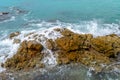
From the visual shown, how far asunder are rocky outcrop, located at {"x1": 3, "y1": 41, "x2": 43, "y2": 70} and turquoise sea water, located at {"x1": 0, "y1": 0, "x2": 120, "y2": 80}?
1338 millimetres

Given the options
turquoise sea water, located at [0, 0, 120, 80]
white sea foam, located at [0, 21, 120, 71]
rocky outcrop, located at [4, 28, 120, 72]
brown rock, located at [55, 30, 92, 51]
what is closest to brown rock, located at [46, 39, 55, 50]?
rocky outcrop, located at [4, 28, 120, 72]

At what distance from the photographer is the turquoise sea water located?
32.8 meters

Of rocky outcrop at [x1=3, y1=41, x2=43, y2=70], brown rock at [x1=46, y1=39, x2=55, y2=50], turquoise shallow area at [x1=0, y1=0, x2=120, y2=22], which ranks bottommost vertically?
rocky outcrop at [x1=3, y1=41, x2=43, y2=70]

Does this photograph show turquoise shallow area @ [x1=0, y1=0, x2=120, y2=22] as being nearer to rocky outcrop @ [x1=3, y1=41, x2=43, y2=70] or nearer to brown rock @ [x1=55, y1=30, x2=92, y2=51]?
brown rock @ [x1=55, y1=30, x2=92, y2=51]

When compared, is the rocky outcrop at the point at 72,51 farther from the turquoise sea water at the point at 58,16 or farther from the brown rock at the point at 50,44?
the turquoise sea water at the point at 58,16

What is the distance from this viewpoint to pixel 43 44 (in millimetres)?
26938

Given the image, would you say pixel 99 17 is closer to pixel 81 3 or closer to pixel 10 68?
pixel 81 3

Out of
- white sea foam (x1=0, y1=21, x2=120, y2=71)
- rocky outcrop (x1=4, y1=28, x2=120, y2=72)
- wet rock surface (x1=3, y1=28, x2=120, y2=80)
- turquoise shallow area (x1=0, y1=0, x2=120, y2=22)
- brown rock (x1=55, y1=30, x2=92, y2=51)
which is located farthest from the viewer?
turquoise shallow area (x1=0, y1=0, x2=120, y2=22)

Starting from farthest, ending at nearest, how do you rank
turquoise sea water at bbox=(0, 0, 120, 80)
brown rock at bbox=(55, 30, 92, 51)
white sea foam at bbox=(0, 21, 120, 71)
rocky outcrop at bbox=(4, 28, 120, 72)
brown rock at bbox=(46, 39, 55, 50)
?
turquoise sea water at bbox=(0, 0, 120, 80) < white sea foam at bbox=(0, 21, 120, 71) < brown rock at bbox=(46, 39, 55, 50) < brown rock at bbox=(55, 30, 92, 51) < rocky outcrop at bbox=(4, 28, 120, 72)

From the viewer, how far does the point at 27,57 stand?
2566 centimetres

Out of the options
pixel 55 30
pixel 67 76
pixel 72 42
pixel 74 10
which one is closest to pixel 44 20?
pixel 74 10

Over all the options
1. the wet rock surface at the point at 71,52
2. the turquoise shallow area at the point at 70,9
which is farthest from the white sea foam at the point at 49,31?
the turquoise shallow area at the point at 70,9

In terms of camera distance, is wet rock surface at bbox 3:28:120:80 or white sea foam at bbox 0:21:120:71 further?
white sea foam at bbox 0:21:120:71

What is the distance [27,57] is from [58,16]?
1452 centimetres
